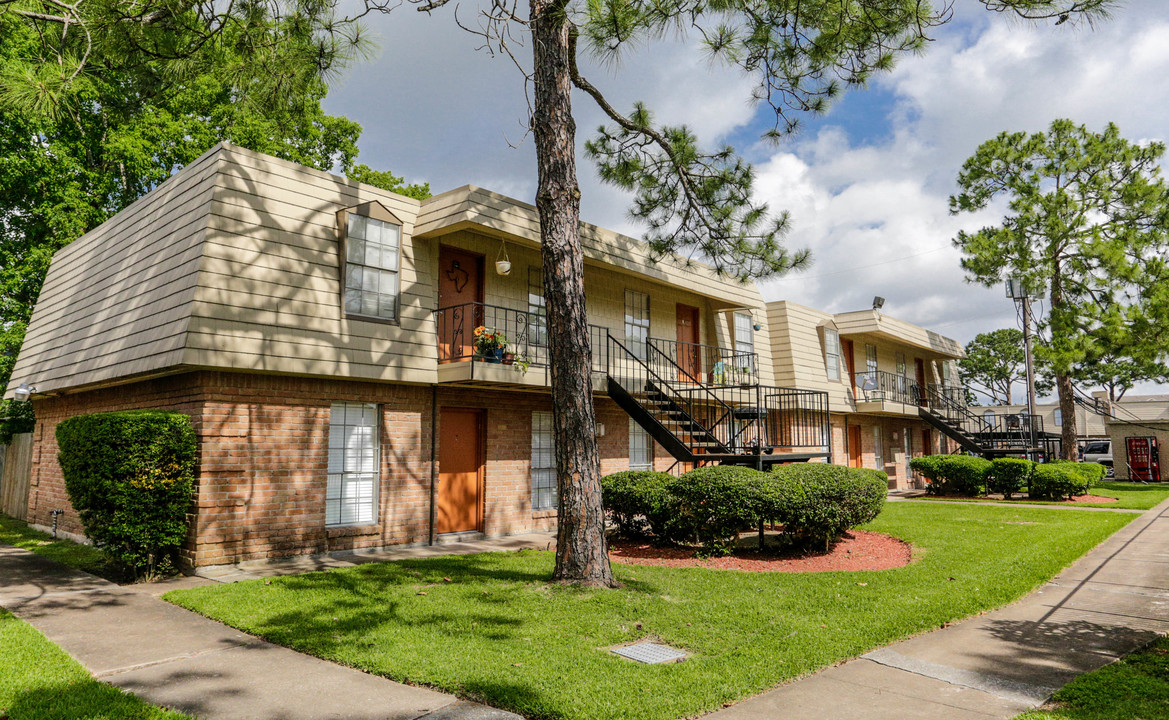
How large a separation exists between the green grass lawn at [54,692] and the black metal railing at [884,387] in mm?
21816

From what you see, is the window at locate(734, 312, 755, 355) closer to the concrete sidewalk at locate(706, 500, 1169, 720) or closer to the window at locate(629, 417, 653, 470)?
the window at locate(629, 417, 653, 470)

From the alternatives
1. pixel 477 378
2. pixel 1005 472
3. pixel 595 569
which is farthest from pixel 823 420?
pixel 595 569

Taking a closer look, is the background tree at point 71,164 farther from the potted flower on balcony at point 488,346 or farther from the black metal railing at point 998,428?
the black metal railing at point 998,428

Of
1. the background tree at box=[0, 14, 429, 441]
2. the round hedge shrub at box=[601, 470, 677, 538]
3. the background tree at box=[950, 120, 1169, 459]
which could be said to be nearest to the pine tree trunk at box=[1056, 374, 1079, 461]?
the background tree at box=[950, 120, 1169, 459]

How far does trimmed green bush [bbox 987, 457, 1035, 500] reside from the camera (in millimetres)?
18500

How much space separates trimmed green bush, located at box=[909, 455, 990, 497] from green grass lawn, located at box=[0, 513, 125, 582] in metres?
19.5

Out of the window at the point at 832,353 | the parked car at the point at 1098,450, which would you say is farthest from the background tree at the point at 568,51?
the parked car at the point at 1098,450

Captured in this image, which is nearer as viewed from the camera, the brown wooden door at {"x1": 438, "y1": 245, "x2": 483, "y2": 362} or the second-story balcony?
the second-story balcony

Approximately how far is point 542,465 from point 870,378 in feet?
49.0

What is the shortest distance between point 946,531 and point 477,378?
8446 mm

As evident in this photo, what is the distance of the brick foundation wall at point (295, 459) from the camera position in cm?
880

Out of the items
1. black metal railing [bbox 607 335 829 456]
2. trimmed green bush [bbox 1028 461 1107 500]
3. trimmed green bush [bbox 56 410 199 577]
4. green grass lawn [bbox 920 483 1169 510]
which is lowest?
green grass lawn [bbox 920 483 1169 510]

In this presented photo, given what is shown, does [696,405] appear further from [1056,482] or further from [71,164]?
[71,164]

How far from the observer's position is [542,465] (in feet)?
43.1
